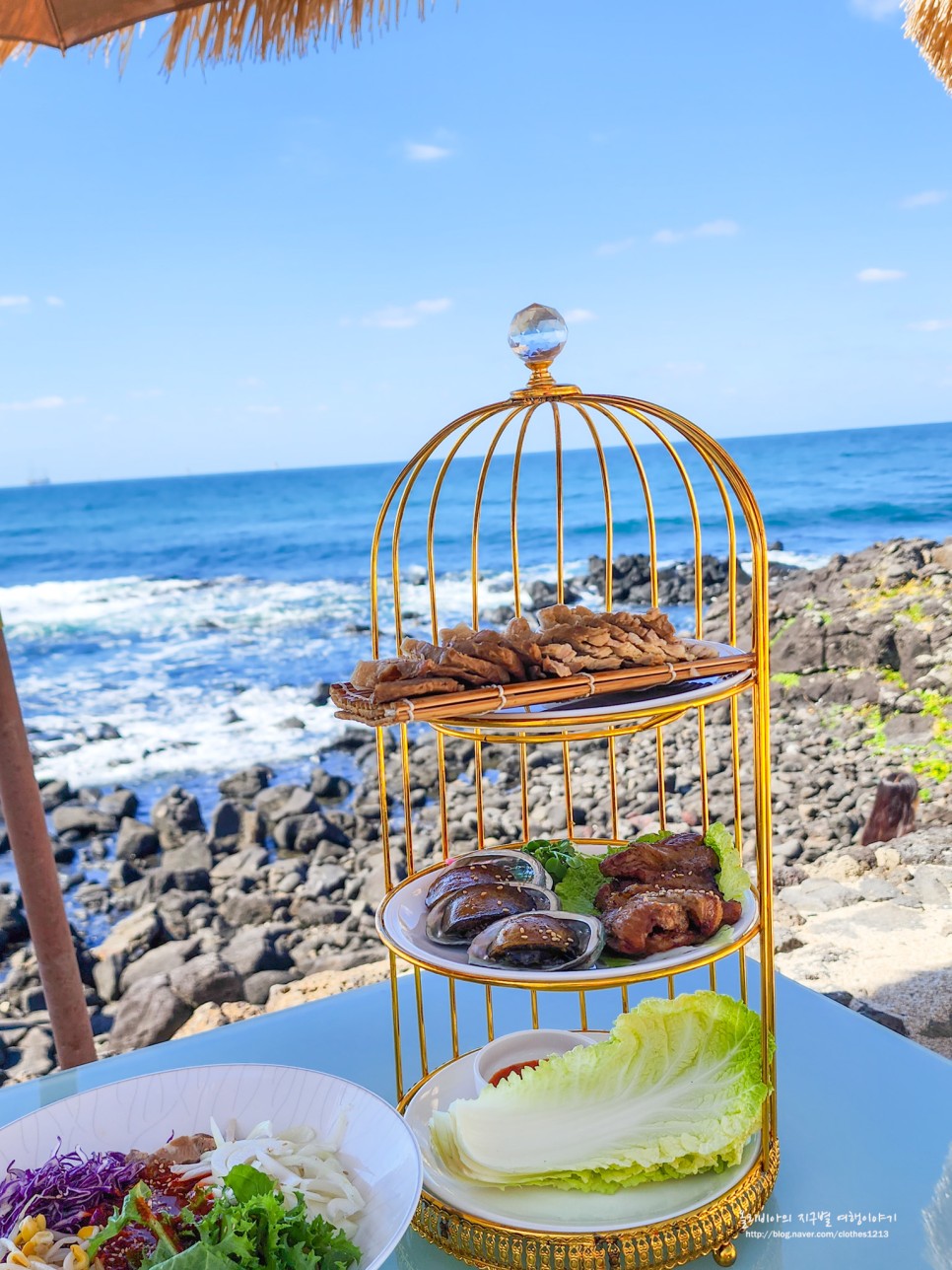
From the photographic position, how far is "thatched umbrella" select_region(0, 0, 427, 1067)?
2.22 meters

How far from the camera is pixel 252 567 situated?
24.9 meters

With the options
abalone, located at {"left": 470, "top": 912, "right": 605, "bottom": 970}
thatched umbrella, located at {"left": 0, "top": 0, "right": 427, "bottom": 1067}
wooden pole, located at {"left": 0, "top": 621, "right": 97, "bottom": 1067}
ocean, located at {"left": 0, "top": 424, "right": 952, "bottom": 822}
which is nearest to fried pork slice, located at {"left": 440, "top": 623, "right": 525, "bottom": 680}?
abalone, located at {"left": 470, "top": 912, "right": 605, "bottom": 970}

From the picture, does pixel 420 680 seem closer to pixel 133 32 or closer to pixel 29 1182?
pixel 29 1182

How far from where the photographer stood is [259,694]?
47.2ft

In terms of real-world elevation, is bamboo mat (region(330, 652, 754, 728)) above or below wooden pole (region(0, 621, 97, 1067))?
above

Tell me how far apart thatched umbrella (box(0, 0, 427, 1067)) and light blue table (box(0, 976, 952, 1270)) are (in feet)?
1.86

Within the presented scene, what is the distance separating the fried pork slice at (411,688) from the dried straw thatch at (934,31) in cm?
281

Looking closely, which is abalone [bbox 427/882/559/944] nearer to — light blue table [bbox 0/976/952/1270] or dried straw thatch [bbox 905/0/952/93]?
light blue table [bbox 0/976/952/1270]

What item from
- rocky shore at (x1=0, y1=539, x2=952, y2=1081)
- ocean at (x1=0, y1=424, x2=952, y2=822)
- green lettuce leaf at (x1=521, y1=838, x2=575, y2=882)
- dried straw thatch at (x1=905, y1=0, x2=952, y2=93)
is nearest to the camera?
green lettuce leaf at (x1=521, y1=838, x2=575, y2=882)

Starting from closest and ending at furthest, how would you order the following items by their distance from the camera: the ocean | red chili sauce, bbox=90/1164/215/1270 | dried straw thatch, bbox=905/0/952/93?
red chili sauce, bbox=90/1164/215/1270
dried straw thatch, bbox=905/0/952/93
the ocean

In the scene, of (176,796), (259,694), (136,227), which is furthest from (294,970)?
(136,227)

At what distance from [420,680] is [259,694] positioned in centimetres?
1334

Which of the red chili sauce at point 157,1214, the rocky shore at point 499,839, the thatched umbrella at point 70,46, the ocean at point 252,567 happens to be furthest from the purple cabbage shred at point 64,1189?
the ocean at point 252,567

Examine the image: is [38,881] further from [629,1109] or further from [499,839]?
[499,839]
